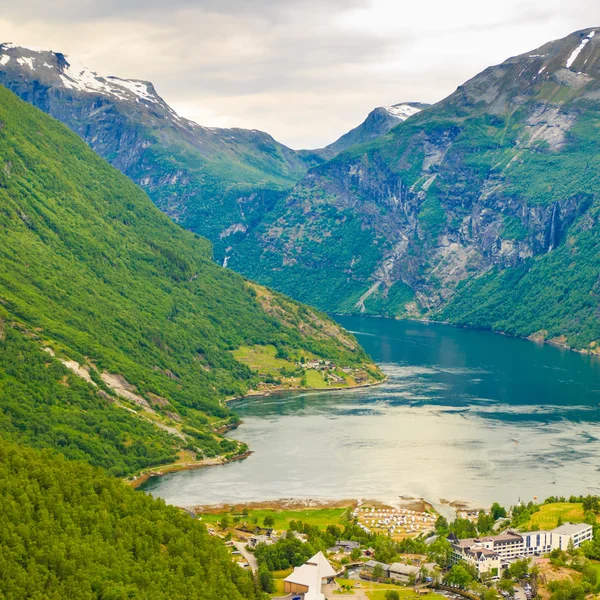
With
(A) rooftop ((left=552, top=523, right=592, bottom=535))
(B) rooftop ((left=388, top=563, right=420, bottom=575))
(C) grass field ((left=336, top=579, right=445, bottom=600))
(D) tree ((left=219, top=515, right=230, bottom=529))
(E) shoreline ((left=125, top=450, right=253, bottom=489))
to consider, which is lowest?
(E) shoreline ((left=125, top=450, right=253, bottom=489))

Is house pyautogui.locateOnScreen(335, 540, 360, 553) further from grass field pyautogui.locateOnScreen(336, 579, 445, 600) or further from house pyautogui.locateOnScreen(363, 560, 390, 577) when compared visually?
grass field pyautogui.locateOnScreen(336, 579, 445, 600)

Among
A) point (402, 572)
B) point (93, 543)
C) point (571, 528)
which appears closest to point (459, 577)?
point (402, 572)

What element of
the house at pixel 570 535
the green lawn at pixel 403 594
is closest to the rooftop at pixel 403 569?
the green lawn at pixel 403 594

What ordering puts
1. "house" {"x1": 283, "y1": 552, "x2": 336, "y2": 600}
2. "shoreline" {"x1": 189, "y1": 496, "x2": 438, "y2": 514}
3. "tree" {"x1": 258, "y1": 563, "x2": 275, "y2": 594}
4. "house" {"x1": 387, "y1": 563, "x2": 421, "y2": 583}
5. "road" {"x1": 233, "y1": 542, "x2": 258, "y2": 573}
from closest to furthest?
1. "house" {"x1": 283, "y1": 552, "x2": 336, "y2": 600}
2. "tree" {"x1": 258, "y1": 563, "x2": 275, "y2": 594}
3. "house" {"x1": 387, "y1": 563, "x2": 421, "y2": 583}
4. "road" {"x1": 233, "y1": 542, "x2": 258, "y2": 573}
5. "shoreline" {"x1": 189, "y1": 496, "x2": 438, "y2": 514}

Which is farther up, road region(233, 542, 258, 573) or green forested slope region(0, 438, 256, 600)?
green forested slope region(0, 438, 256, 600)

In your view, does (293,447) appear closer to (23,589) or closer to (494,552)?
(494,552)

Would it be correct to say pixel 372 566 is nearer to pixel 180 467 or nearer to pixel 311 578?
pixel 311 578

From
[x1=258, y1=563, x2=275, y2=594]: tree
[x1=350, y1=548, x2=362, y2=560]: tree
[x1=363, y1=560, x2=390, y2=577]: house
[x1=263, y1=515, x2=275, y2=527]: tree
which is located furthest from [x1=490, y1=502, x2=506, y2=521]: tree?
[x1=258, y1=563, x2=275, y2=594]: tree

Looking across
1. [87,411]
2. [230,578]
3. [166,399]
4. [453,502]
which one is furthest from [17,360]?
[230,578]
